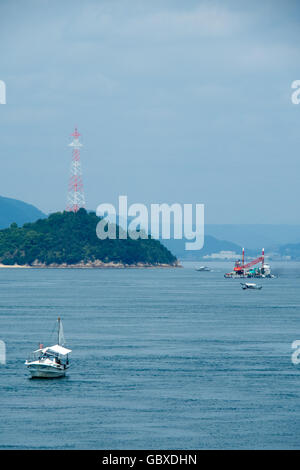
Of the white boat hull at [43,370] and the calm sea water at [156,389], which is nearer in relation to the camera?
the calm sea water at [156,389]

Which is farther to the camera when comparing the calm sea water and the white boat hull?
the white boat hull

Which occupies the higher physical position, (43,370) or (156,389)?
(43,370)

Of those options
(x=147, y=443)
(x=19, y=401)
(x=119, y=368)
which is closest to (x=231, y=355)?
(x=119, y=368)

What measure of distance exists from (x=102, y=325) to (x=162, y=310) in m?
34.4

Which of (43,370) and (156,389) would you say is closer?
(156,389)

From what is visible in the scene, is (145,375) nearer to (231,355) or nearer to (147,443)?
(231,355)
